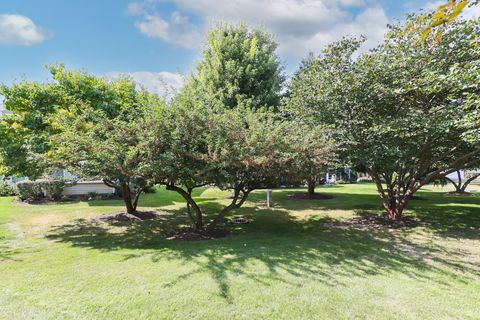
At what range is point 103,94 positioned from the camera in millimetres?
9414

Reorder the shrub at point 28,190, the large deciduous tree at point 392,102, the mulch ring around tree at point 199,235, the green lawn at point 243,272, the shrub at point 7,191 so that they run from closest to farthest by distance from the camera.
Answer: the green lawn at point 243,272, the large deciduous tree at point 392,102, the mulch ring around tree at point 199,235, the shrub at point 28,190, the shrub at point 7,191

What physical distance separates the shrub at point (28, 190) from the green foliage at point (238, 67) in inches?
377

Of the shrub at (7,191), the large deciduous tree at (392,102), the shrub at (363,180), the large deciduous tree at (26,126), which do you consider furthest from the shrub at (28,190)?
the shrub at (363,180)

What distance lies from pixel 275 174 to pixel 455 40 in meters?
6.01

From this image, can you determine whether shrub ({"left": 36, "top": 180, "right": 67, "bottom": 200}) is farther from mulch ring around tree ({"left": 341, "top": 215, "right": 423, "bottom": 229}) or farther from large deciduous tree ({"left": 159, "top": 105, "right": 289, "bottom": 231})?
mulch ring around tree ({"left": 341, "top": 215, "right": 423, "bottom": 229})

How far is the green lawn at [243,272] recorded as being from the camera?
3.84 metres

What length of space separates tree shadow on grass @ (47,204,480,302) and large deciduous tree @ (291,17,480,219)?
2.54 metres

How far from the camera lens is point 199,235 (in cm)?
808

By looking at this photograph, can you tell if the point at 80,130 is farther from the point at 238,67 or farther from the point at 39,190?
the point at 39,190

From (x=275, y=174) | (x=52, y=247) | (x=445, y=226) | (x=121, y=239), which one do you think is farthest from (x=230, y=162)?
(x=445, y=226)

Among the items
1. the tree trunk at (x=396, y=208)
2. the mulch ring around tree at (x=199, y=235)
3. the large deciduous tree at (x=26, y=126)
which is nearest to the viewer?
the mulch ring around tree at (x=199, y=235)

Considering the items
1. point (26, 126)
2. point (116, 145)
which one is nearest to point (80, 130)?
point (116, 145)

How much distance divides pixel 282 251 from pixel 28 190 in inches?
555

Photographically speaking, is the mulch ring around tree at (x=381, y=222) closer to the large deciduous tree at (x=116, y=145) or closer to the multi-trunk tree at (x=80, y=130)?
the large deciduous tree at (x=116, y=145)
